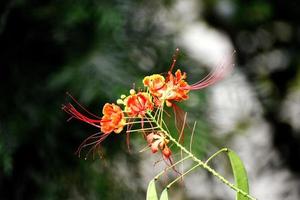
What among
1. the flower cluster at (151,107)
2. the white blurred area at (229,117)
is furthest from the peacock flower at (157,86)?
the white blurred area at (229,117)

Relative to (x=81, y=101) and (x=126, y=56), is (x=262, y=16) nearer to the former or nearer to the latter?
(x=126, y=56)

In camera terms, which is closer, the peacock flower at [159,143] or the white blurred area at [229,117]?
the peacock flower at [159,143]

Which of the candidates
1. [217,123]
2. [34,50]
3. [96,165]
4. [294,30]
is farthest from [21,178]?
[294,30]

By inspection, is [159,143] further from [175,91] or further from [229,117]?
[229,117]

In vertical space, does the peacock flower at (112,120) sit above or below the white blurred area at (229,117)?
below

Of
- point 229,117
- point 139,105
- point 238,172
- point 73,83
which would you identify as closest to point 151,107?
point 139,105

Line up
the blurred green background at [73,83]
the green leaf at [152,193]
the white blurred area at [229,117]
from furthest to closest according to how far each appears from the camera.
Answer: the white blurred area at [229,117] → the blurred green background at [73,83] → the green leaf at [152,193]

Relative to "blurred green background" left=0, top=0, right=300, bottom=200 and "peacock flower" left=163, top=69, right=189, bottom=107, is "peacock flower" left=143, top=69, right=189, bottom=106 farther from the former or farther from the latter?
"blurred green background" left=0, top=0, right=300, bottom=200

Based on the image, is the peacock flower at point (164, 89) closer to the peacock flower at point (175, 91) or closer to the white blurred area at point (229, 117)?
the peacock flower at point (175, 91)
